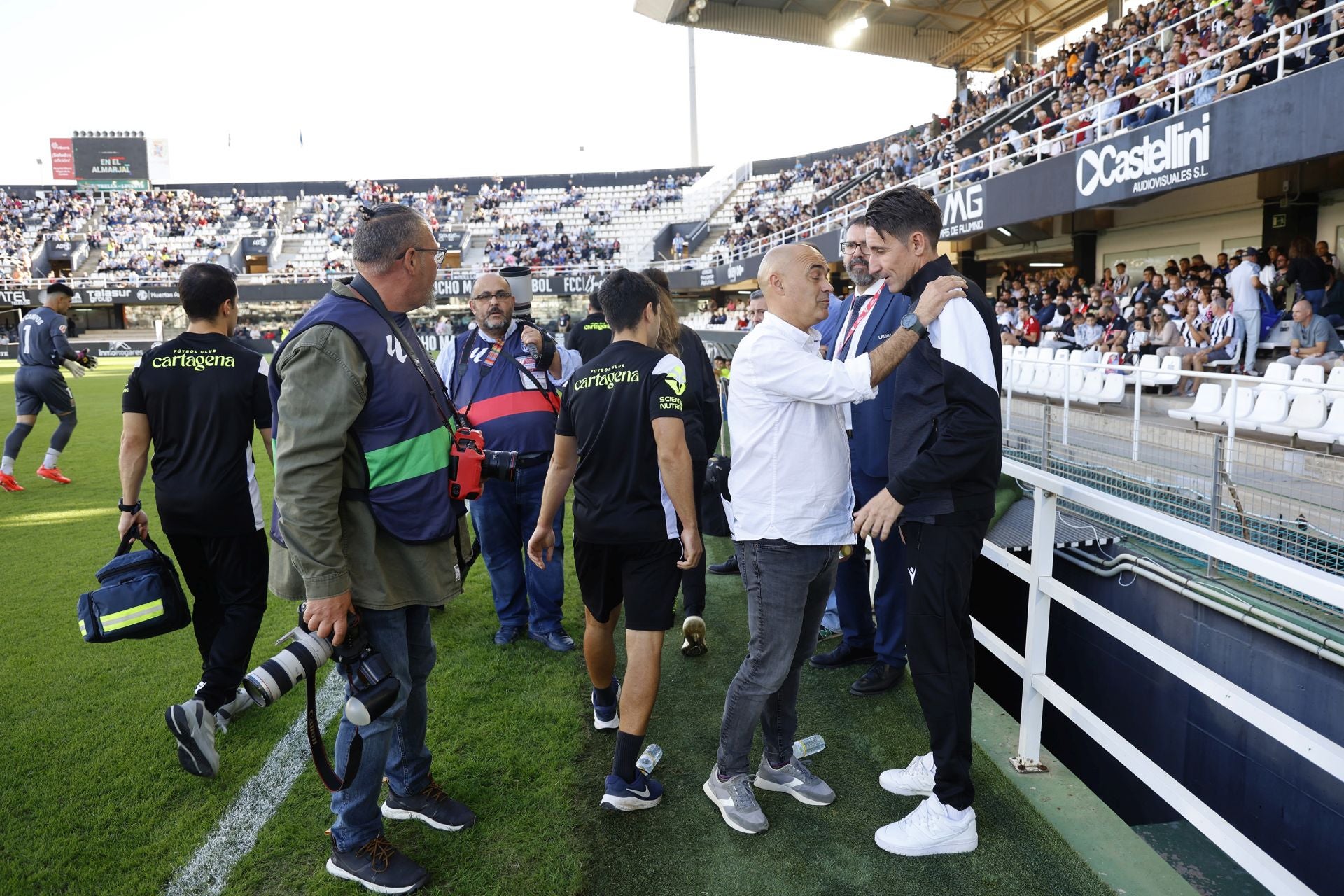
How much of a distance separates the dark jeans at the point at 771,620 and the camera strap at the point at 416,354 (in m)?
1.06

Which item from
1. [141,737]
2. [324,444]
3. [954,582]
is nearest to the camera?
[324,444]

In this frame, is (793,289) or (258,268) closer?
(793,289)

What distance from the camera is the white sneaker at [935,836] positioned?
2.56 meters

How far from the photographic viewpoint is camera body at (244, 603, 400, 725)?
2.15 m

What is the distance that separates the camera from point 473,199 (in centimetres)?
5062

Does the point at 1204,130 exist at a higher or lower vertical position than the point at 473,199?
lower

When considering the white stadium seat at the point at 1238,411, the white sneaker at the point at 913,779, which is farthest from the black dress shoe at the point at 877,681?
the white stadium seat at the point at 1238,411

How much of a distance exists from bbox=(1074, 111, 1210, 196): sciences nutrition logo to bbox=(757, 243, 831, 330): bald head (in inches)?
388

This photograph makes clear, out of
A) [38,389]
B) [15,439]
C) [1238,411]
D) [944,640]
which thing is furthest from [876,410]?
[15,439]

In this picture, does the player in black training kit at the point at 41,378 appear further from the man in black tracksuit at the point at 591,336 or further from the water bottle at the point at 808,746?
the water bottle at the point at 808,746

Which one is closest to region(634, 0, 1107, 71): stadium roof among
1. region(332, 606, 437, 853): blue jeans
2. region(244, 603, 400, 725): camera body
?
region(332, 606, 437, 853): blue jeans

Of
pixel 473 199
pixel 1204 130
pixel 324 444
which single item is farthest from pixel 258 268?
pixel 324 444

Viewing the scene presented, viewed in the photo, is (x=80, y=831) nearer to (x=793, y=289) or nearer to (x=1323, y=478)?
(x=793, y=289)

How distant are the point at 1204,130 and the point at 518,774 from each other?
10.9m
